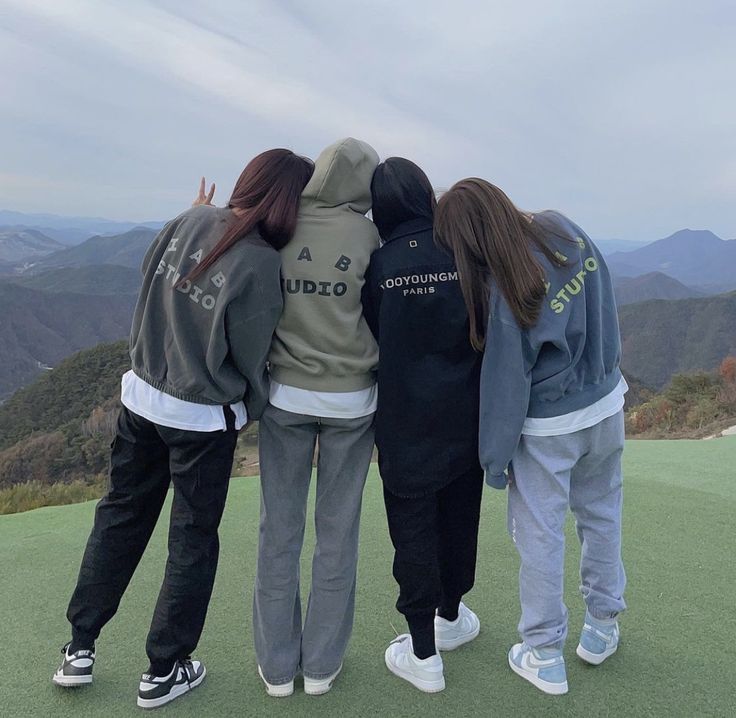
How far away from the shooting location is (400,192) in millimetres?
1711

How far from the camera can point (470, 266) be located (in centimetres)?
168

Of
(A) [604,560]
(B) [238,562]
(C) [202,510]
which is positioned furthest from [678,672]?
(B) [238,562]

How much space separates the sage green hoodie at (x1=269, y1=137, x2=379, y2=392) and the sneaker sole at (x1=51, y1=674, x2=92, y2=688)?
1.06 metres

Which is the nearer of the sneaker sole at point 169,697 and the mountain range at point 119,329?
the sneaker sole at point 169,697

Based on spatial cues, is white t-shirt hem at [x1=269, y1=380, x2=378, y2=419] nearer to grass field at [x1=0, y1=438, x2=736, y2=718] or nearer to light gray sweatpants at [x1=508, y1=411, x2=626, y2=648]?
light gray sweatpants at [x1=508, y1=411, x2=626, y2=648]

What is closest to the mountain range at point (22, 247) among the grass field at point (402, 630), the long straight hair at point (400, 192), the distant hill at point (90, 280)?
the distant hill at point (90, 280)

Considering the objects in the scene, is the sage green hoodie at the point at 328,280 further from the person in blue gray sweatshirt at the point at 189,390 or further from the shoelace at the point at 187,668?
the shoelace at the point at 187,668

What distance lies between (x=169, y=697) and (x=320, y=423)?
2.99 feet

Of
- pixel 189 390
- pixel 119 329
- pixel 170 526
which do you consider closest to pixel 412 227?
pixel 189 390

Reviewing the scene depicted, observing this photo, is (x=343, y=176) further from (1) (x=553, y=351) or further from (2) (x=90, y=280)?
(2) (x=90, y=280)

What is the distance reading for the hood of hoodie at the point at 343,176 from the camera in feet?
5.54

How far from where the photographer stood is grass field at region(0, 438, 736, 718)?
1.85 metres

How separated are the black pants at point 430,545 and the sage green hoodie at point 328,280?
0.41 meters

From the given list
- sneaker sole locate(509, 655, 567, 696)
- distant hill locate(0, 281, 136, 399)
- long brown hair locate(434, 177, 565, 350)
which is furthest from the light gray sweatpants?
distant hill locate(0, 281, 136, 399)
